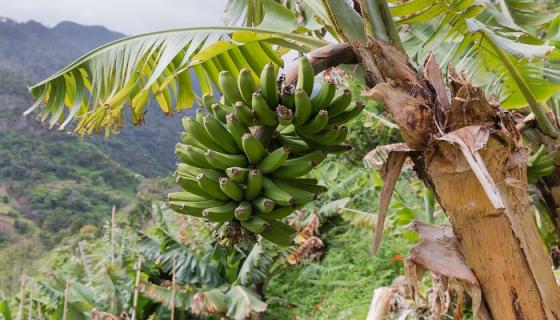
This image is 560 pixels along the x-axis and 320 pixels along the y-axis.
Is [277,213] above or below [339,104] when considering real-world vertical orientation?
below

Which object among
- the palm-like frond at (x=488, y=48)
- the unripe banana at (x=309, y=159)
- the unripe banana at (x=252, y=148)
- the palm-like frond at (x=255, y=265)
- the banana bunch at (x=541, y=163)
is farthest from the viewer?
the palm-like frond at (x=255, y=265)

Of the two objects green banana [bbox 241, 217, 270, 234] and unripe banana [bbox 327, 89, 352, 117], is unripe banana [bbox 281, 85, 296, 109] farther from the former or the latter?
green banana [bbox 241, 217, 270, 234]

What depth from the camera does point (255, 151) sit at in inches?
39.3

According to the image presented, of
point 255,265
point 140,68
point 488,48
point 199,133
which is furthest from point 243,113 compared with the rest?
point 255,265

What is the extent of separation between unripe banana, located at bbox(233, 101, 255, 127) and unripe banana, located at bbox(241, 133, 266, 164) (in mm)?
54

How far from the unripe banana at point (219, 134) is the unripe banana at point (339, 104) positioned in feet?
0.81

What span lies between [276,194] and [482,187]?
473 mm

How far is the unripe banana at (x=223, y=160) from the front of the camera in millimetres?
996

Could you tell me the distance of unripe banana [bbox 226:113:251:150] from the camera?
101cm

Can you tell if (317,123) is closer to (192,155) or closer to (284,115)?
(284,115)

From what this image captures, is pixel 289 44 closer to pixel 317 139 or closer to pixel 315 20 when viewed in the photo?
pixel 315 20

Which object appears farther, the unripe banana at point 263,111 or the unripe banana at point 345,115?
the unripe banana at point 345,115

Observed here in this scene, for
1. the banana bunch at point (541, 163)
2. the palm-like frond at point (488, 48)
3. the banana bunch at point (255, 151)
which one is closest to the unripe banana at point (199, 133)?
the banana bunch at point (255, 151)

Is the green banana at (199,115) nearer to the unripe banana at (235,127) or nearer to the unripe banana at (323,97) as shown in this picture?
the unripe banana at (235,127)
